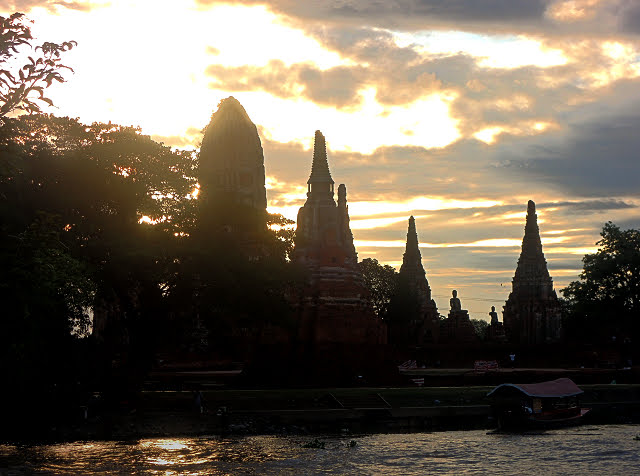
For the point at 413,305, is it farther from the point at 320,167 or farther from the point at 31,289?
the point at 31,289

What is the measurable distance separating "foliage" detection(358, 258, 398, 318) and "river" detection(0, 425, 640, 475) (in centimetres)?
5787

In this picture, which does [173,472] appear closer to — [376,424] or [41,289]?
[41,289]

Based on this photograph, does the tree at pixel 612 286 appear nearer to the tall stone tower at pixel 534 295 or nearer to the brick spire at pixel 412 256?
the tall stone tower at pixel 534 295

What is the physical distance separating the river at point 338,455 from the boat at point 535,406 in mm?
1907

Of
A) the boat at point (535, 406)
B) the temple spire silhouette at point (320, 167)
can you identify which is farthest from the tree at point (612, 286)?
the boat at point (535, 406)

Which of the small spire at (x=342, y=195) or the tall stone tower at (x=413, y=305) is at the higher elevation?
the small spire at (x=342, y=195)

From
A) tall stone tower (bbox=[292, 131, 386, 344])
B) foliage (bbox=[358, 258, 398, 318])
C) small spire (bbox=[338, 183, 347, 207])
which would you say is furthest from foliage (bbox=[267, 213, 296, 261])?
foliage (bbox=[358, 258, 398, 318])

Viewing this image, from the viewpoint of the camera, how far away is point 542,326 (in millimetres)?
88500

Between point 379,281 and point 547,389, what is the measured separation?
184 ft

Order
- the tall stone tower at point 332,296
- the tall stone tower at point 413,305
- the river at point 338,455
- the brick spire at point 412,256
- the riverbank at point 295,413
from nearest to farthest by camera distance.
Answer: the river at point 338,455 < the riverbank at point 295,413 < the tall stone tower at point 332,296 < the tall stone tower at point 413,305 < the brick spire at point 412,256

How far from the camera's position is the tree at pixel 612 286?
251ft

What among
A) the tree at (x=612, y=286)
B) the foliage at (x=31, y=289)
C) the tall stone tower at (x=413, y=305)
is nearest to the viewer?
the foliage at (x=31, y=289)

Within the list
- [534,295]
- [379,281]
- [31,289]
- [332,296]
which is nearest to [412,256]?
[379,281]

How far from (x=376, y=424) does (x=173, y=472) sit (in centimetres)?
1537
